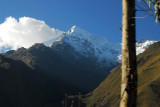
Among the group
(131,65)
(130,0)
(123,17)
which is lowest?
(131,65)

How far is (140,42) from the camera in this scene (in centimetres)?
583

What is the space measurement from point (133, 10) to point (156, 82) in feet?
669

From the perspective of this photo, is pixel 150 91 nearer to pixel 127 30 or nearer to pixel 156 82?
pixel 156 82

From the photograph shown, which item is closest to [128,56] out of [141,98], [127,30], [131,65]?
[131,65]

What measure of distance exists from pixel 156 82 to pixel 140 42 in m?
203

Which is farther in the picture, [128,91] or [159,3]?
[159,3]

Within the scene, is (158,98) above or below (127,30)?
above

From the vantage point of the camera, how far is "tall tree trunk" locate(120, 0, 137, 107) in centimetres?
449

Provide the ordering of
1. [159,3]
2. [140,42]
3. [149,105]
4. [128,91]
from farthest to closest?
[149,105] < [140,42] < [159,3] < [128,91]

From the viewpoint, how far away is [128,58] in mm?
4664

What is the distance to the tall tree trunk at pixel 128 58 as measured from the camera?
4492 millimetres

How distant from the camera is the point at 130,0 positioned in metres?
4.96

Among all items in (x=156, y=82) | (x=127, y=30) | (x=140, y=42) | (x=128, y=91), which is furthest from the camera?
(x=156, y=82)

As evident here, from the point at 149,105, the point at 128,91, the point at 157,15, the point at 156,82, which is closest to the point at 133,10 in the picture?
the point at 157,15
